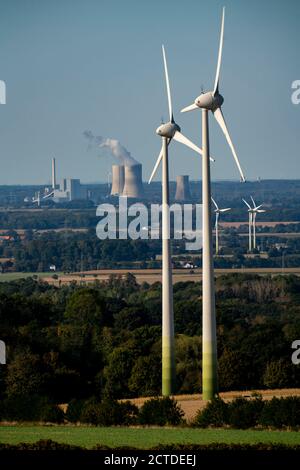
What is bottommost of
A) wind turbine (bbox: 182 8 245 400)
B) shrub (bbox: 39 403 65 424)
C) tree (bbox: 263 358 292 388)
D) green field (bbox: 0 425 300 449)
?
green field (bbox: 0 425 300 449)

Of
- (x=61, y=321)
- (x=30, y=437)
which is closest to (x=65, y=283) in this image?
(x=61, y=321)

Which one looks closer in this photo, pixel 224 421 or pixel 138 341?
pixel 224 421

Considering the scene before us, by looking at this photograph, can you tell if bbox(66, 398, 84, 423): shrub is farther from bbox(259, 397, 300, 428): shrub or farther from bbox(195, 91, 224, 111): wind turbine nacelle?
bbox(195, 91, 224, 111): wind turbine nacelle

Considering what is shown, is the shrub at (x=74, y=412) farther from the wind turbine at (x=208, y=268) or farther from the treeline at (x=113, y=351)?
the wind turbine at (x=208, y=268)

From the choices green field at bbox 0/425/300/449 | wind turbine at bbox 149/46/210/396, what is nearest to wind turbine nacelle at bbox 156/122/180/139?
wind turbine at bbox 149/46/210/396

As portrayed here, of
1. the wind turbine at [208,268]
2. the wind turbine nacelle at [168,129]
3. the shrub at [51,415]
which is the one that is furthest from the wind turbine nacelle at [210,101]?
the shrub at [51,415]

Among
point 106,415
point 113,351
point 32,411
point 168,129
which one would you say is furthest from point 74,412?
point 113,351

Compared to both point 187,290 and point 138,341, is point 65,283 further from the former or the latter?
Answer: point 138,341
